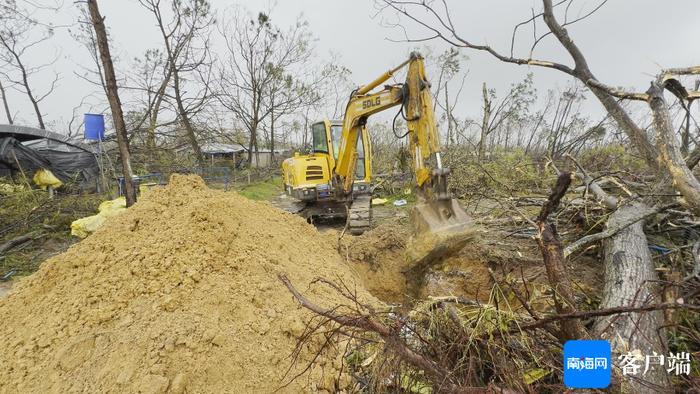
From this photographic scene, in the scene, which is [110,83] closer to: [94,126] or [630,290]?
[94,126]

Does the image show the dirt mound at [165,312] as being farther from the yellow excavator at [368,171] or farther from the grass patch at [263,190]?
the grass patch at [263,190]

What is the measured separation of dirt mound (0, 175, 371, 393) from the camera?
2176mm

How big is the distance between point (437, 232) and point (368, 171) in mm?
4331

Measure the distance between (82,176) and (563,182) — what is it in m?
13.2

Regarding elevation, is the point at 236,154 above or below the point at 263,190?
above

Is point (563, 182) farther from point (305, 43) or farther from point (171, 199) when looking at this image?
point (305, 43)

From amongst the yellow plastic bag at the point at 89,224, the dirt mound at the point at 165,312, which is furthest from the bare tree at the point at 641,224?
the yellow plastic bag at the point at 89,224

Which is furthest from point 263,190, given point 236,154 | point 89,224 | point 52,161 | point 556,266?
point 556,266

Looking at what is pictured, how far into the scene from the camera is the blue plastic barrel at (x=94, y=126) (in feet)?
25.6

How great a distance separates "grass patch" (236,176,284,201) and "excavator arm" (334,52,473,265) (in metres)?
8.15

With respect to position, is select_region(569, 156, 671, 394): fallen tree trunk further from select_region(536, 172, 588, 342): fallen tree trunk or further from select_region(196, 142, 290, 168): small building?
select_region(196, 142, 290, 168): small building

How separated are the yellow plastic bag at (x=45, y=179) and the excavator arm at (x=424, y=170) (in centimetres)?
946

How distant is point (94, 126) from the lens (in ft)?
26.0

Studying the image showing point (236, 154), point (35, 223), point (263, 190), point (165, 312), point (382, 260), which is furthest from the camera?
point (236, 154)
